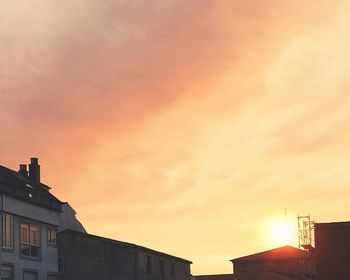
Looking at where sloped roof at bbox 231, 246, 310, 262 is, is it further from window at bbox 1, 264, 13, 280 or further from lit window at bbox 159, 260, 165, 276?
window at bbox 1, 264, 13, 280

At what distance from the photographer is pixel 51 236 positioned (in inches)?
1999

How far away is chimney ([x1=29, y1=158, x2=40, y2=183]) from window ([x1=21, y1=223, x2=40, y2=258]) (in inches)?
233

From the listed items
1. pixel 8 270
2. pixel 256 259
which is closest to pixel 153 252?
pixel 8 270

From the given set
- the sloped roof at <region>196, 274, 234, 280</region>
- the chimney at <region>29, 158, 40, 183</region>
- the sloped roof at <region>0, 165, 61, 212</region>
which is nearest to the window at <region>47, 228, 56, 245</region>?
the sloped roof at <region>0, 165, 61, 212</region>

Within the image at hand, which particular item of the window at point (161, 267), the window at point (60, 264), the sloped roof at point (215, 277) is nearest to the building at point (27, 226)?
the window at point (60, 264)

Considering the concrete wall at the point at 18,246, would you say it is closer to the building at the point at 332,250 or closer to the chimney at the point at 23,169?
the chimney at the point at 23,169

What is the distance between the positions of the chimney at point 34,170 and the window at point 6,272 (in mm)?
10954

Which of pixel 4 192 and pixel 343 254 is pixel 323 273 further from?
pixel 4 192

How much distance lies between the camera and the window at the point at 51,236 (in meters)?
50.2

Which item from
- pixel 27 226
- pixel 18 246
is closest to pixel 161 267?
pixel 27 226

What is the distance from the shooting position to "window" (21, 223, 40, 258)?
150ft

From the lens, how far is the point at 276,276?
261ft

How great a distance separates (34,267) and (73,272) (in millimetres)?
6680

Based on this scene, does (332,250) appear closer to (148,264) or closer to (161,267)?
(148,264)
